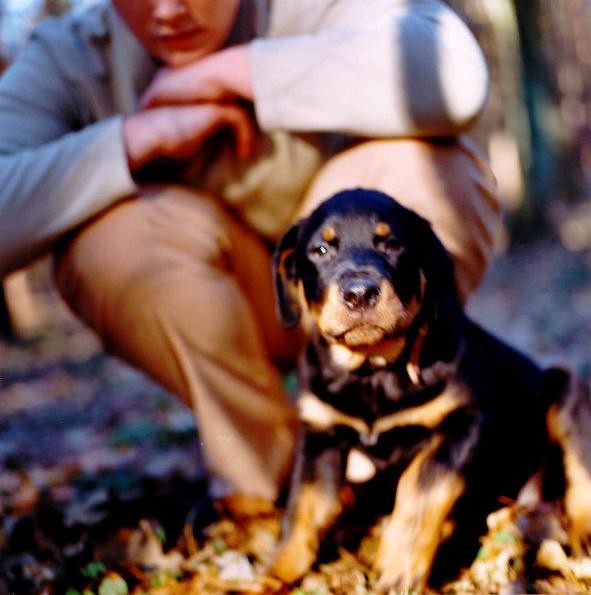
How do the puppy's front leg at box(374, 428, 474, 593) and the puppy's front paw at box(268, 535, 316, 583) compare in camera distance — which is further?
the puppy's front paw at box(268, 535, 316, 583)

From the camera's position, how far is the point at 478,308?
801 centimetres

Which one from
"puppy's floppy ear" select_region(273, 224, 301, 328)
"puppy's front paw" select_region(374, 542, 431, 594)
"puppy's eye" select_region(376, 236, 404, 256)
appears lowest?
"puppy's front paw" select_region(374, 542, 431, 594)

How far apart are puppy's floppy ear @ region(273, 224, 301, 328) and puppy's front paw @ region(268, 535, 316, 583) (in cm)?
61

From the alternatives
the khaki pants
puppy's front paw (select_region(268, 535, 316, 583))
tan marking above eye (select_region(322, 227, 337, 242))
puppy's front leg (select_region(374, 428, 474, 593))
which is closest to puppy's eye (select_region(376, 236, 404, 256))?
tan marking above eye (select_region(322, 227, 337, 242))

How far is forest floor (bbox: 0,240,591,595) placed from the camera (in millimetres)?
2117

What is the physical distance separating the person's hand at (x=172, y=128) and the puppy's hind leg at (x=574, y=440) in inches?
51.1

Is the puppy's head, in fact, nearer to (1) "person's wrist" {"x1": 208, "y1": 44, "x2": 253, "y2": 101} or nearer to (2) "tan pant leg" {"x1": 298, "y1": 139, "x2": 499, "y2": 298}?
(2) "tan pant leg" {"x1": 298, "y1": 139, "x2": 499, "y2": 298}

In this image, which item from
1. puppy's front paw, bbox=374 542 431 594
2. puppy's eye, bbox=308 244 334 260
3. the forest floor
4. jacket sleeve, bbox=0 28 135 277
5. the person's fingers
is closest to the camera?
puppy's front paw, bbox=374 542 431 594

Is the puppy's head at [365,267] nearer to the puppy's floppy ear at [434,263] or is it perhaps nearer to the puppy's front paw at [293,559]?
the puppy's floppy ear at [434,263]

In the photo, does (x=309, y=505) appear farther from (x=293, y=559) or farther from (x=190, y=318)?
(x=190, y=318)

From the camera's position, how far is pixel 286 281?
2408 mm

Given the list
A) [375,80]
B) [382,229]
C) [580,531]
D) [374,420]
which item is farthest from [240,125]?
[580,531]

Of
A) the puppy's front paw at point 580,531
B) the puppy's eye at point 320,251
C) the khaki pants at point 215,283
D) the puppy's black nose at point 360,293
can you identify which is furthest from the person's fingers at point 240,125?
the puppy's front paw at point 580,531

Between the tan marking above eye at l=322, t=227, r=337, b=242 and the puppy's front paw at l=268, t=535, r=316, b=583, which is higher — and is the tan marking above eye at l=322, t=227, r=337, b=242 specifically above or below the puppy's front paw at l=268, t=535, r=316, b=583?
above
